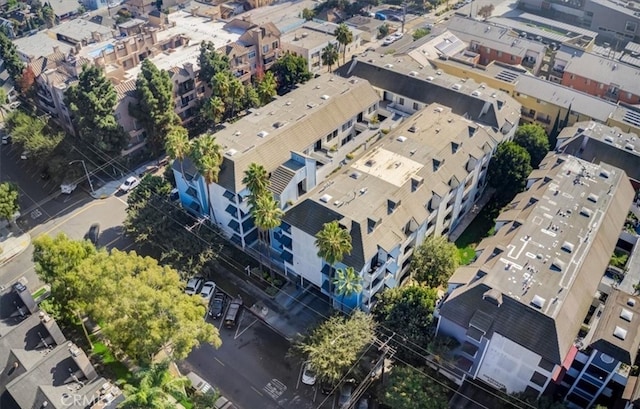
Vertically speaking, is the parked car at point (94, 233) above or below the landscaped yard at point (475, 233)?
below

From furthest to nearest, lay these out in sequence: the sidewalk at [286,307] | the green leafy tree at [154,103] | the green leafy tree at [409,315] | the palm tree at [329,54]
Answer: the palm tree at [329,54] → the green leafy tree at [154,103] → the sidewalk at [286,307] → the green leafy tree at [409,315]

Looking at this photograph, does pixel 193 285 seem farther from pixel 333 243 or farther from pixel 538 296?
pixel 538 296

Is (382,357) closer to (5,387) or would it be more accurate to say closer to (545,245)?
(545,245)

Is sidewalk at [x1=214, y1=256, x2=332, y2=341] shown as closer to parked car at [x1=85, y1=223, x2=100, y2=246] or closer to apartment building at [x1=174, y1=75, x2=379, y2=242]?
apartment building at [x1=174, y1=75, x2=379, y2=242]

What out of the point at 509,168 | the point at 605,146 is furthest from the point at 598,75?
the point at 509,168

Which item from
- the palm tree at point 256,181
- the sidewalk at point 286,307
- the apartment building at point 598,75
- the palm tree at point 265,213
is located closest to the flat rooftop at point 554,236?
the sidewalk at point 286,307

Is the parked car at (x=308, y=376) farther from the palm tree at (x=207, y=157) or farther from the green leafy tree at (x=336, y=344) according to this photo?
the palm tree at (x=207, y=157)

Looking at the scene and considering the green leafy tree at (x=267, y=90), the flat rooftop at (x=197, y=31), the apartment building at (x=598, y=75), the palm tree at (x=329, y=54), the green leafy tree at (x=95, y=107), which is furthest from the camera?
the flat rooftop at (x=197, y=31)
